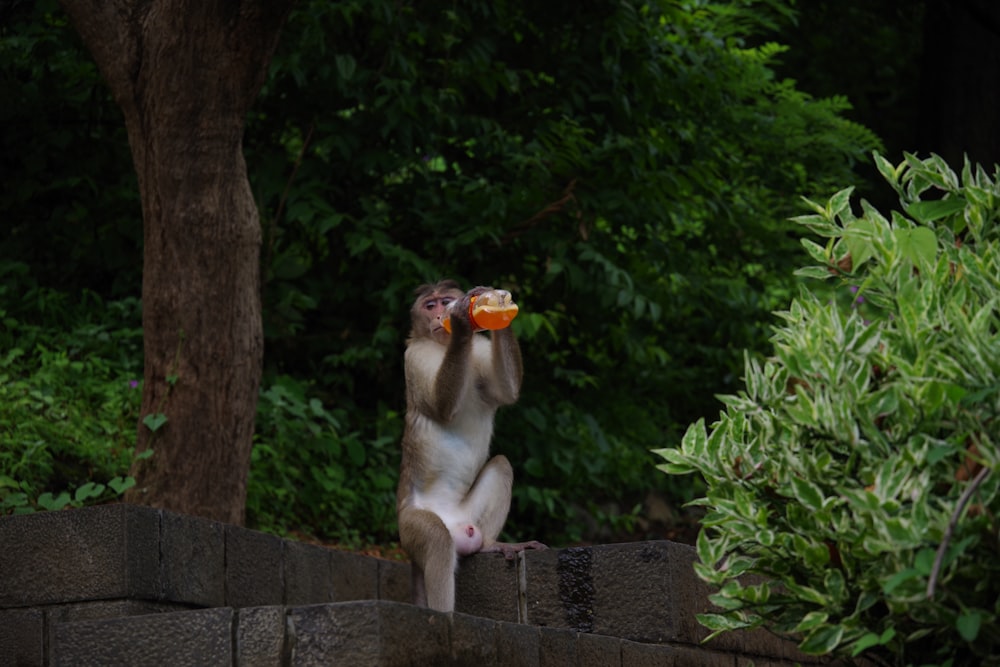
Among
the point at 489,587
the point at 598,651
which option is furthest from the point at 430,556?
the point at 598,651

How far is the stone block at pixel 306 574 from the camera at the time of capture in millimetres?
5879

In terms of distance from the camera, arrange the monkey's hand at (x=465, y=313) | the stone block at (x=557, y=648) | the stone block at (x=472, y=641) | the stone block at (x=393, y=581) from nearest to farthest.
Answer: the stone block at (x=472, y=641), the stone block at (x=557, y=648), the monkey's hand at (x=465, y=313), the stone block at (x=393, y=581)

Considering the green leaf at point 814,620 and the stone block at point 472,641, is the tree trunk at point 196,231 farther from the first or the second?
the green leaf at point 814,620

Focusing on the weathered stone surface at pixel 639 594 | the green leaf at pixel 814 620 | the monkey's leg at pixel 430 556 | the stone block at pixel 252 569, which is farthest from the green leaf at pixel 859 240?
the stone block at pixel 252 569

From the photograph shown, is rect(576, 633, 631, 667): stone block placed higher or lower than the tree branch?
lower

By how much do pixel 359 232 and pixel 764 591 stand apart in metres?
5.84

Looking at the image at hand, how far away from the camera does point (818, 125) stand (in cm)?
1088

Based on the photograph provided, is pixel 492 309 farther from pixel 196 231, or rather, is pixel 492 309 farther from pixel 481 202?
pixel 481 202

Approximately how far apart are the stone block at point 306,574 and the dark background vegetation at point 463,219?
5.52 feet

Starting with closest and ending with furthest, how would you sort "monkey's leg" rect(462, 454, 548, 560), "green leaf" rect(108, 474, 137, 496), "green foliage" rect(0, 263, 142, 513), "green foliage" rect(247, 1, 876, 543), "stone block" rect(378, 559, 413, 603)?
"monkey's leg" rect(462, 454, 548, 560), "green leaf" rect(108, 474, 137, 496), "green foliage" rect(0, 263, 142, 513), "stone block" rect(378, 559, 413, 603), "green foliage" rect(247, 1, 876, 543)

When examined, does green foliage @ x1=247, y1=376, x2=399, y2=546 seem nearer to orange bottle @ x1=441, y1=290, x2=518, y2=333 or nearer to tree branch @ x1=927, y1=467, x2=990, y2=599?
orange bottle @ x1=441, y1=290, x2=518, y2=333

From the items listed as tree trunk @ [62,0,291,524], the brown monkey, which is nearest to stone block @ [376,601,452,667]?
the brown monkey

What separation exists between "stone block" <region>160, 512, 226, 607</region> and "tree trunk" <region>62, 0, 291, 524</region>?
1008 millimetres

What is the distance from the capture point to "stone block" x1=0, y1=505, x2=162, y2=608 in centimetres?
491
